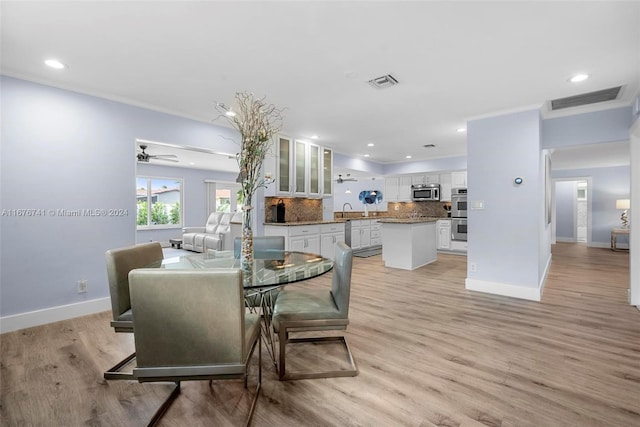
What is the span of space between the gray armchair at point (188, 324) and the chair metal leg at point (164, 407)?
388 millimetres

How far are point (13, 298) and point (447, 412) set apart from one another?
12.9 ft

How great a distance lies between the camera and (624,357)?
7.29 ft

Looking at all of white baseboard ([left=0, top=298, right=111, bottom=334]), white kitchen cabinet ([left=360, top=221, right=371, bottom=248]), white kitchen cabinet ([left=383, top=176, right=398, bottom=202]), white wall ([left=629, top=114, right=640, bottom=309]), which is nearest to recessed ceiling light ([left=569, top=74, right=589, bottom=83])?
white wall ([left=629, top=114, right=640, bottom=309])

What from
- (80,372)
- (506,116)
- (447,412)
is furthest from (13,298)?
(506,116)

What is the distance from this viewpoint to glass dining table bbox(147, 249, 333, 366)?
5.83ft

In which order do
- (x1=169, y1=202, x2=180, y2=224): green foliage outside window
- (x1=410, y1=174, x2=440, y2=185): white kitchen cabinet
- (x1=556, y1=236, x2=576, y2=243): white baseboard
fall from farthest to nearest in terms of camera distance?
(x1=556, y1=236, x2=576, y2=243): white baseboard < (x1=169, y1=202, x2=180, y2=224): green foliage outside window < (x1=410, y1=174, x2=440, y2=185): white kitchen cabinet

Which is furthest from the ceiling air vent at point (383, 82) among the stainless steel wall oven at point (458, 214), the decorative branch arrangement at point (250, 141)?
the stainless steel wall oven at point (458, 214)

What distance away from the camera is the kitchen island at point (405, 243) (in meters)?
5.32

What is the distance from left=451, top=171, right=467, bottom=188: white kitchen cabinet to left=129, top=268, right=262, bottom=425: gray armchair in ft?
23.5

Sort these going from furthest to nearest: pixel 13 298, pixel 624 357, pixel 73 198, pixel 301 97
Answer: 1. pixel 301 97
2. pixel 73 198
3. pixel 13 298
4. pixel 624 357

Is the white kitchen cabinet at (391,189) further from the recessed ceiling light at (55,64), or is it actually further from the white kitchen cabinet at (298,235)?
the recessed ceiling light at (55,64)

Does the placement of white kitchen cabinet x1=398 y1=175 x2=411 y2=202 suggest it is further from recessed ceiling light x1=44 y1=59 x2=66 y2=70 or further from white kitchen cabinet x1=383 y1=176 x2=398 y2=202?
recessed ceiling light x1=44 y1=59 x2=66 y2=70

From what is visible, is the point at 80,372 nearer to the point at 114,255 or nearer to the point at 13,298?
the point at 114,255

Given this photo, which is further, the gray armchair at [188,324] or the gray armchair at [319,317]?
the gray armchair at [319,317]
